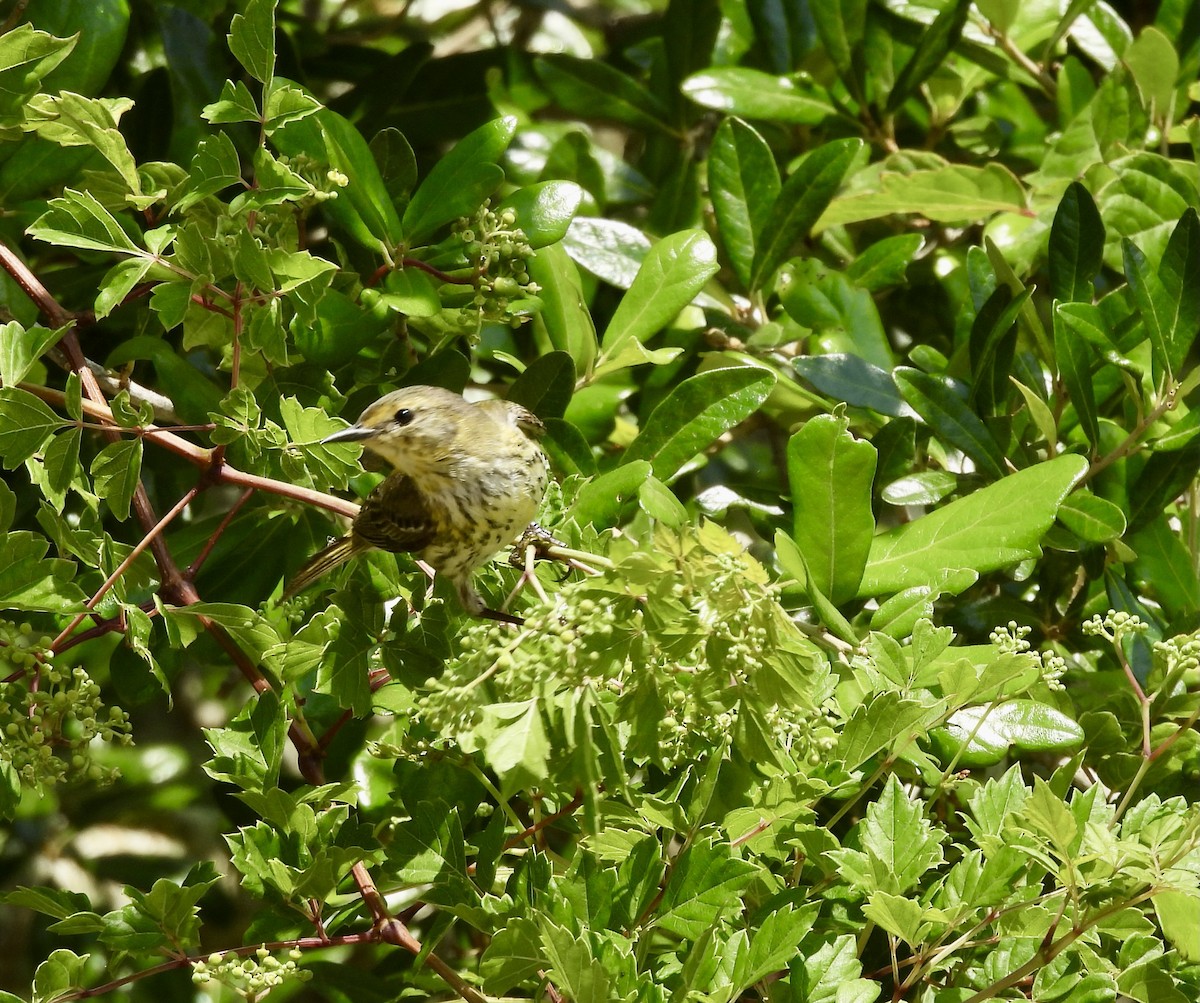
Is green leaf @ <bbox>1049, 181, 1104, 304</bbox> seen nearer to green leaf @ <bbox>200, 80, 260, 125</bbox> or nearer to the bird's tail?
the bird's tail

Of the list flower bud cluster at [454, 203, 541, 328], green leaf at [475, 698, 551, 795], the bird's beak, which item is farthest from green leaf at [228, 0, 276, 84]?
green leaf at [475, 698, 551, 795]

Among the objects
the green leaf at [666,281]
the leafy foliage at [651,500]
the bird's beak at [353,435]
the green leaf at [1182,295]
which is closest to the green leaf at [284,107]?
the leafy foliage at [651,500]

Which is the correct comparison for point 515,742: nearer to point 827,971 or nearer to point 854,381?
point 827,971

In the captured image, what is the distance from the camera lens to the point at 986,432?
2447 mm

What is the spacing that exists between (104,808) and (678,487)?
6.78 feet

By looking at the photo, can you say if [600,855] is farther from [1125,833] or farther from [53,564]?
[53,564]

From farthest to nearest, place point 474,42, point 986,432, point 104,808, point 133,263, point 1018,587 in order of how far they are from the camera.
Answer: point 474,42, point 104,808, point 1018,587, point 986,432, point 133,263

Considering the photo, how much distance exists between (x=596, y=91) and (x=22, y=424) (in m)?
1.92

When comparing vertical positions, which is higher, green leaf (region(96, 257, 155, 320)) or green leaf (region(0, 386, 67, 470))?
green leaf (region(96, 257, 155, 320))

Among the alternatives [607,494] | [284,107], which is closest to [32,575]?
[284,107]

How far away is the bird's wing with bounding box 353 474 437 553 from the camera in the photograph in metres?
2.23

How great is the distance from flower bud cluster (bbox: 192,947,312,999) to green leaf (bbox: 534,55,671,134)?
2258 millimetres

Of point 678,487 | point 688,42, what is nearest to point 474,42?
point 688,42

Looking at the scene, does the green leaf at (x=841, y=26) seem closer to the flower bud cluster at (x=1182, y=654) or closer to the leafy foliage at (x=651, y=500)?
the leafy foliage at (x=651, y=500)
